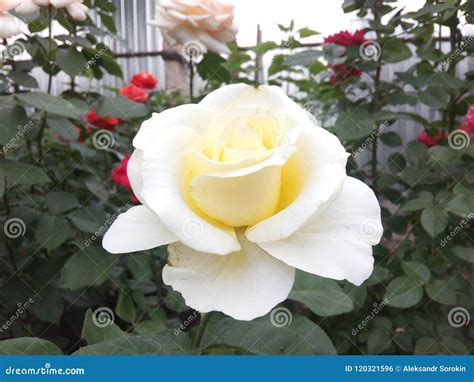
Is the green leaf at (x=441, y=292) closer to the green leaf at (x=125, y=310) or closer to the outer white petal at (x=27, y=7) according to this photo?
the green leaf at (x=125, y=310)

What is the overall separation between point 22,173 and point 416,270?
80cm

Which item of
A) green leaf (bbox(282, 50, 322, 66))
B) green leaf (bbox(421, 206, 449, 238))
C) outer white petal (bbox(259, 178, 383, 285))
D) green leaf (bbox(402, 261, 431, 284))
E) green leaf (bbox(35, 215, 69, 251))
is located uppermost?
outer white petal (bbox(259, 178, 383, 285))

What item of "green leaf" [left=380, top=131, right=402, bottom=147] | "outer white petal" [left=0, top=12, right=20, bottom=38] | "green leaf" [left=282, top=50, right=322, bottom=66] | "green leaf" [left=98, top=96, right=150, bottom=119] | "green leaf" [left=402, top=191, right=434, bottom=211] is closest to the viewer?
"outer white petal" [left=0, top=12, right=20, bottom=38]

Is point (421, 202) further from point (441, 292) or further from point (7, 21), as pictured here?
point (7, 21)

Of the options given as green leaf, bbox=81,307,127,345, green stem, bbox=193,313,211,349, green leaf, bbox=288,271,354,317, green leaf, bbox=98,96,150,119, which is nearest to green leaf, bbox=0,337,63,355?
green leaf, bbox=81,307,127,345

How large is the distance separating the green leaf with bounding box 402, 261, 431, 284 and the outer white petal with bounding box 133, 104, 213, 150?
80 cm

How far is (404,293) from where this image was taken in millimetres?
1049

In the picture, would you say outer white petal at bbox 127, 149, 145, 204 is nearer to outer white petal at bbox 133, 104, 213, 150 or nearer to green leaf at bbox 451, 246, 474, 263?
outer white petal at bbox 133, 104, 213, 150

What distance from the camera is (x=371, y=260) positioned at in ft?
1.21

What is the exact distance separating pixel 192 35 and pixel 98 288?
1.88 ft

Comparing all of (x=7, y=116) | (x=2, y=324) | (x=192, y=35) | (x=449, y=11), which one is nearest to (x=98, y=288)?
(x=2, y=324)

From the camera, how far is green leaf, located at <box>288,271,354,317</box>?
0.54 meters

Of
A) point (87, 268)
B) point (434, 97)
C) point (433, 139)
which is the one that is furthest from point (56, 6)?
point (433, 139)

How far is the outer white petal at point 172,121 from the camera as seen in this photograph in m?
0.39
